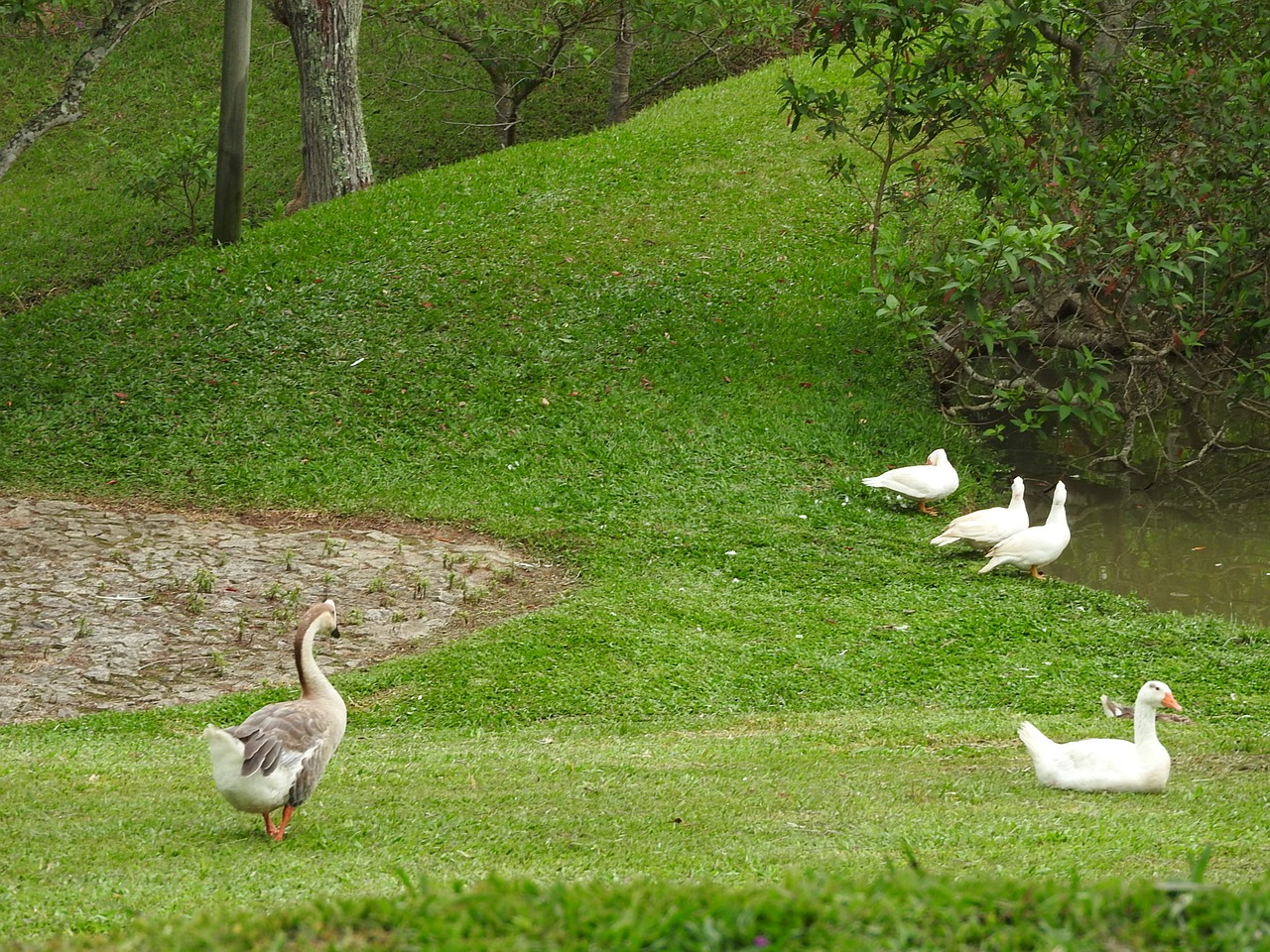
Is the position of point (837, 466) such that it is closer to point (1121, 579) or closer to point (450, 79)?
point (1121, 579)

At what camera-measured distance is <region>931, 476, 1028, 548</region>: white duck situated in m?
11.9

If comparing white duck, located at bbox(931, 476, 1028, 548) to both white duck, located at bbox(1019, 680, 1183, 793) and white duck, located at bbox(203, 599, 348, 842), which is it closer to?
white duck, located at bbox(1019, 680, 1183, 793)

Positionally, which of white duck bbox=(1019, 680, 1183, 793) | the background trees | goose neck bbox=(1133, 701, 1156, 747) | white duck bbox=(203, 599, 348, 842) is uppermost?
the background trees

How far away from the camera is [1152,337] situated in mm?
15023

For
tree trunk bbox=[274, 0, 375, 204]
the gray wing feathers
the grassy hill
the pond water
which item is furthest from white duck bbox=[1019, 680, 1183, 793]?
the grassy hill

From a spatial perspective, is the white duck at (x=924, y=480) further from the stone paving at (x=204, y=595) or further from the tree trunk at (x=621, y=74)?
the tree trunk at (x=621, y=74)

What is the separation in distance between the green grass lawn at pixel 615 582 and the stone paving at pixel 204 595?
48 cm

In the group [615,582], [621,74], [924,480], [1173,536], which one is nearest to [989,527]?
[924,480]

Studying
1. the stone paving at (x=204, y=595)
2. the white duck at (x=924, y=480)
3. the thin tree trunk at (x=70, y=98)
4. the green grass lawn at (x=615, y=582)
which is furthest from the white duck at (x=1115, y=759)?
the thin tree trunk at (x=70, y=98)

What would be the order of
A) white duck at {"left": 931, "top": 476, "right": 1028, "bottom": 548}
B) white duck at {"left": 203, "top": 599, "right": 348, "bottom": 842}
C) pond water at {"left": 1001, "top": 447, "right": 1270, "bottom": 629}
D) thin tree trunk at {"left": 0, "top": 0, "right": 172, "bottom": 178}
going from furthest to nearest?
pond water at {"left": 1001, "top": 447, "right": 1270, "bottom": 629} → white duck at {"left": 931, "top": 476, "right": 1028, "bottom": 548} → thin tree trunk at {"left": 0, "top": 0, "right": 172, "bottom": 178} → white duck at {"left": 203, "top": 599, "right": 348, "bottom": 842}

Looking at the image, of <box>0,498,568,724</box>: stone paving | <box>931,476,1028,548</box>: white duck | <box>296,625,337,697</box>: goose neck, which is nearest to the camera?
<box>296,625,337,697</box>: goose neck

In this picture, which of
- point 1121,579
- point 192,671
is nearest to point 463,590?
point 192,671

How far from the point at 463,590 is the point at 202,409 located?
5564 mm

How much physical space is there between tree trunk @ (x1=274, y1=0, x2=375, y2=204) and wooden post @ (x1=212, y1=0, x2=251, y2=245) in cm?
150
